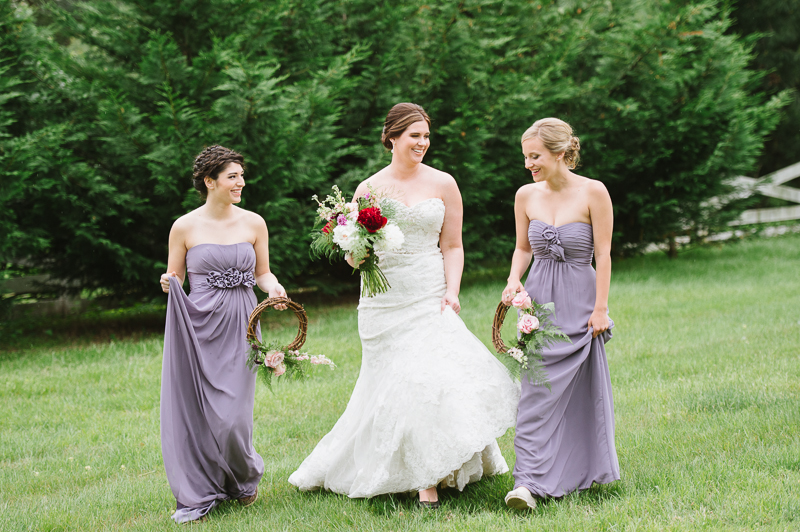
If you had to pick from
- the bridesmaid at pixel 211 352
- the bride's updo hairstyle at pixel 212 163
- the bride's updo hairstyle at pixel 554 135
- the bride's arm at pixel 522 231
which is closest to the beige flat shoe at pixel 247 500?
the bridesmaid at pixel 211 352

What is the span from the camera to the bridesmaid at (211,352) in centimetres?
420

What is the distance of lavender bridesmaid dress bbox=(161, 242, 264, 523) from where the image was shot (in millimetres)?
4184


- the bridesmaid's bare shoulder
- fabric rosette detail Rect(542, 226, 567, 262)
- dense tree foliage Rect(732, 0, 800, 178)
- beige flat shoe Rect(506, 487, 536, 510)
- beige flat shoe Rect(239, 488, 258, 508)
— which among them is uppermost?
dense tree foliage Rect(732, 0, 800, 178)

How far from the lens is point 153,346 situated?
9391 mm

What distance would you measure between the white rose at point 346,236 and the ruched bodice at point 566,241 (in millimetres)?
1168

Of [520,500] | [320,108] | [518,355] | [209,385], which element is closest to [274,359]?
[209,385]

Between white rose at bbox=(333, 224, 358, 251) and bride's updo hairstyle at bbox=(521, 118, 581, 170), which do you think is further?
bride's updo hairstyle at bbox=(521, 118, 581, 170)

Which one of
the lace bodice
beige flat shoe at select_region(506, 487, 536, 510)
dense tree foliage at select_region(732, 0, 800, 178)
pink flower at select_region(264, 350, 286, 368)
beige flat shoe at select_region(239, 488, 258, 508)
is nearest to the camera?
beige flat shoe at select_region(506, 487, 536, 510)

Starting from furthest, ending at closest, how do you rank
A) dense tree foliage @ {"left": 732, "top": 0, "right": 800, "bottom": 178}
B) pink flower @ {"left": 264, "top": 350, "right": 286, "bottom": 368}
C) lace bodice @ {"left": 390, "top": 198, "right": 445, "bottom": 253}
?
1. dense tree foliage @ {"left": 732, "top": 0, "right": 800, "bottom": 178}
2. lace bodice @ {"left": 390, "top": 198, "right": 445, "bottom": 253}
3. pink flower @ {"left": 264, "top": 350, "right": 286, "bottom": 368}

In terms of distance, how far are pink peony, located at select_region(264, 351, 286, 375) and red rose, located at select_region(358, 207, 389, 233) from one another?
1014 mm

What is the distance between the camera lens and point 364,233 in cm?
399

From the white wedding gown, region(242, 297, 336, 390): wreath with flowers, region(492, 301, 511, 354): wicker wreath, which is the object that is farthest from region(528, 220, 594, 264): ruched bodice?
region(242, 297, 336, 390): wreath with flowers

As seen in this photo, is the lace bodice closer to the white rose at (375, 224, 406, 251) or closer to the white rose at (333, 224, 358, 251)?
the white rose at (375, 224, 406, 251)

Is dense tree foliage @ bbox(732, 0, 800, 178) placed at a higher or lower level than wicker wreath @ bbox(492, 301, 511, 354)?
higher
